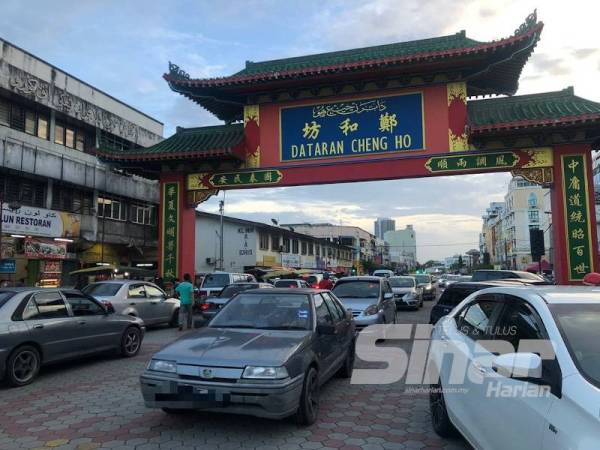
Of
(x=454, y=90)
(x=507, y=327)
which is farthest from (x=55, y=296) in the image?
(x=454, y=90)

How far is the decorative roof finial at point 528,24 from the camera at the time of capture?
48.4ft

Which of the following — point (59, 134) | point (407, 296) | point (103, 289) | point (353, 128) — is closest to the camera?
point (103, 289)

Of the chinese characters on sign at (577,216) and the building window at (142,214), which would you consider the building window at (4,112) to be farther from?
the chinese characters on sign at (577,216)

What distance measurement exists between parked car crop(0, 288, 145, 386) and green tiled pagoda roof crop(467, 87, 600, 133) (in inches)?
475

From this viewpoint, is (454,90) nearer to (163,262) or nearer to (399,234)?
(163,262)

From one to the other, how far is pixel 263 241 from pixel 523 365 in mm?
37698

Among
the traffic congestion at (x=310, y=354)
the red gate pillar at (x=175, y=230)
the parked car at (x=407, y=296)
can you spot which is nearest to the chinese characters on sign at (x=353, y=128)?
the red gate pillar at (x=175, y=230)

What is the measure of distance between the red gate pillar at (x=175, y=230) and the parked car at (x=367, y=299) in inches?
300

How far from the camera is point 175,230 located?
61.2 feet

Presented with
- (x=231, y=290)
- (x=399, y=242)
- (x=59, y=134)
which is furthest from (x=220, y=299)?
(x=399, y=242)

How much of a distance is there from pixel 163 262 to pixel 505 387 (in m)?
16.7

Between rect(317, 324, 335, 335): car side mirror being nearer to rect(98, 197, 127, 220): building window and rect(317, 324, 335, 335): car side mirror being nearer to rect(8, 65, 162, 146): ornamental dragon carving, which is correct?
rect(8, 65, 162, 146): ornamental dragon carving

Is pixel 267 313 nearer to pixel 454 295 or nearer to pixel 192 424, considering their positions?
pixel 192 424

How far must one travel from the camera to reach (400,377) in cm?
799
